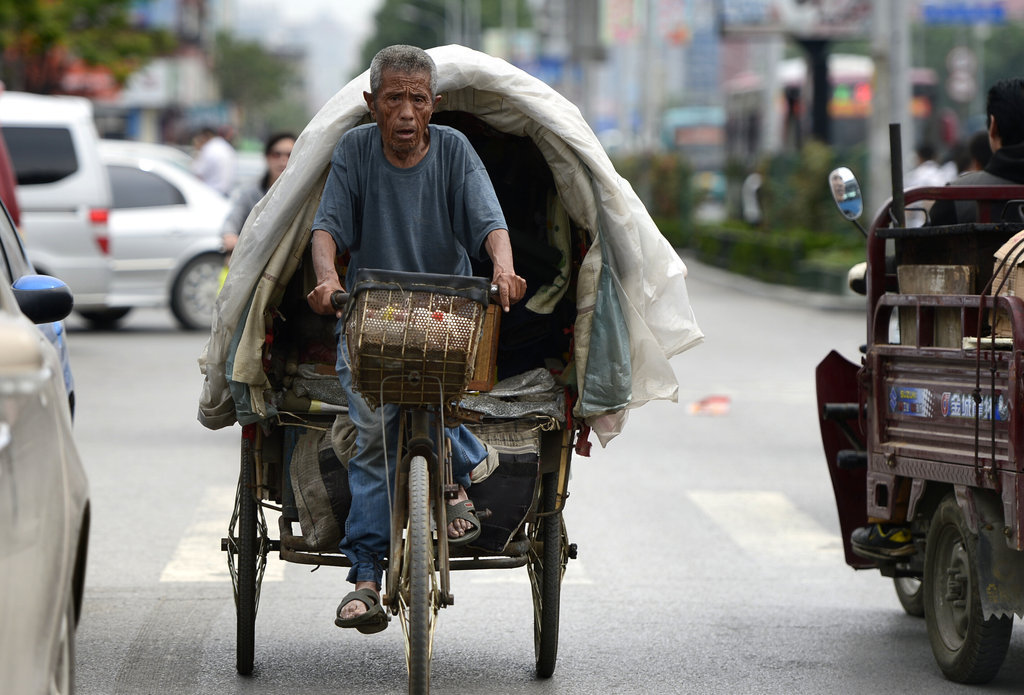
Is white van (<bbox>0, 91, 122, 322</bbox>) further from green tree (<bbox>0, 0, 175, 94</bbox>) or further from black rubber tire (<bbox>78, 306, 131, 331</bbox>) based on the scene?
green tree (<bbox>0, 0, 175, 94</bbox>)

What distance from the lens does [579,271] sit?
5.81 metres

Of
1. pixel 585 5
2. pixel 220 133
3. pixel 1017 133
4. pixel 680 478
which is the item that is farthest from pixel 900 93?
pixel 585 5

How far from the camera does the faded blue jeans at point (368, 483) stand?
17.0 ft

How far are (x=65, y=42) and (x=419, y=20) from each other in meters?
100

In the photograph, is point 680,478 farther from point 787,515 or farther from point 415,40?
point 415,40

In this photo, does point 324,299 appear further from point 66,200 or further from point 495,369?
point 66,200

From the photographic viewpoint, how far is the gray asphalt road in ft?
19.4

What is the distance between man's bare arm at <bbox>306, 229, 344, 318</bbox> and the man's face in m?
0.34

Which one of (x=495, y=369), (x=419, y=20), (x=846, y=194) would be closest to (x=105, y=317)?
(x=846, y=194)

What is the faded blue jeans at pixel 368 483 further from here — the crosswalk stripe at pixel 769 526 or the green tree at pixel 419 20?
the green tree at pixel 419 20

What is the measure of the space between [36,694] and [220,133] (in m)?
23.9

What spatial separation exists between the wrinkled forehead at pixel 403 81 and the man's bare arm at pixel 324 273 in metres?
0.47

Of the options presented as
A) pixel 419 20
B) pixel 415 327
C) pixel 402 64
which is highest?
pixel 419 20

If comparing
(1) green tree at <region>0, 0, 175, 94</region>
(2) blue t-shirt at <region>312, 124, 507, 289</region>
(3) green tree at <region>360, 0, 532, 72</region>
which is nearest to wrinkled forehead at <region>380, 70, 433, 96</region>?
(2) blue t-shirt at <region>312, 124, 507, 289</region>
